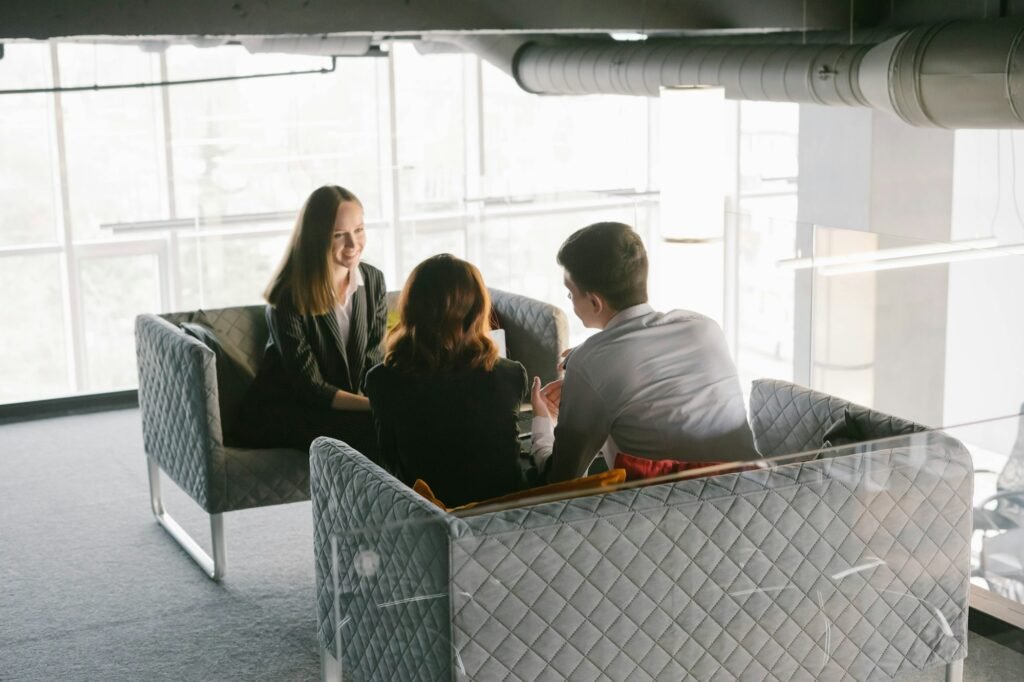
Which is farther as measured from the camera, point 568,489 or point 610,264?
point 610,264

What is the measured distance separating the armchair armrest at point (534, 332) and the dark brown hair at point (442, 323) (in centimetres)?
140

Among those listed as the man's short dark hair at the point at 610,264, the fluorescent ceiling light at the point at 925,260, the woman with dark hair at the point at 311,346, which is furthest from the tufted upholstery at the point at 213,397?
the fluorescent ceiling light at the point at 925,260

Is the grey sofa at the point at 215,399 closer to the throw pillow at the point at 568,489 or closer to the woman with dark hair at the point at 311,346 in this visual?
the woman with dark hair at the point at 311,346

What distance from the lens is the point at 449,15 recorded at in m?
4.15

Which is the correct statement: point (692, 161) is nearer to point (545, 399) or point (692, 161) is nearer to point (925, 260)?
point (545, 399)

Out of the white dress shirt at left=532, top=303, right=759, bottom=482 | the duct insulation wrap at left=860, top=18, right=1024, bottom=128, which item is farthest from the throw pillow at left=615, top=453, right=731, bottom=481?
the duct insulation wrap at left=860, top=18, right=1024, bottom=128

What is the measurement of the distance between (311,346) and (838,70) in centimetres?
194

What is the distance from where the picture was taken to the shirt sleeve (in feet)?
8.27

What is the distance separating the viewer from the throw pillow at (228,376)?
4141mm

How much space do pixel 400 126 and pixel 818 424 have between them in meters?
4.42

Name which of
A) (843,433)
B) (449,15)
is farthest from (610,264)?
(449,15)

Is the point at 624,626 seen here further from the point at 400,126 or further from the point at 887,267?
the point at 400,126

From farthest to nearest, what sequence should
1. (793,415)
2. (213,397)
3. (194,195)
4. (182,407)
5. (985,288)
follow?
(194,195)
(985,288)
(182,407)
(213,397)
(793,415)

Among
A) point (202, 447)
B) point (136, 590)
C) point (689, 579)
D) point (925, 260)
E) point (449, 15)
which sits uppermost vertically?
point (449, 15)
